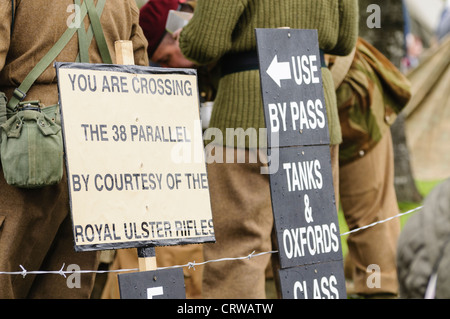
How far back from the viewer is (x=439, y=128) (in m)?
11.5

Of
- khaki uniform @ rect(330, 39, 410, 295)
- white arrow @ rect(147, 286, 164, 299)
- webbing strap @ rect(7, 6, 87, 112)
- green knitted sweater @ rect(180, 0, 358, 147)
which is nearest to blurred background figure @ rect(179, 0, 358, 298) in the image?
green knitted sweater @ rect(180, 0, 358, 147)

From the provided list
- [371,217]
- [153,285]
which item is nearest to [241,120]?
[153,285]

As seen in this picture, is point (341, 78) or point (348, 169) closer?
point (341, 78)

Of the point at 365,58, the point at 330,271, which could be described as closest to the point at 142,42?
the point at 330,271

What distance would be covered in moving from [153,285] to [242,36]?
1.43 metres

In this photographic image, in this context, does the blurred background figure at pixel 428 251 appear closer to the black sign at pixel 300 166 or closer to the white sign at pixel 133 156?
the black sign at pixel 300 166

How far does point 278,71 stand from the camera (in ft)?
11.5

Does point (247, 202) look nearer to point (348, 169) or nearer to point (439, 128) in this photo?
point (348, 169)

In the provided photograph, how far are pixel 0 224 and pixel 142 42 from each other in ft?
3.49

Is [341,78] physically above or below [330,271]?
above

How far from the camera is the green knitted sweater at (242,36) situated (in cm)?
404

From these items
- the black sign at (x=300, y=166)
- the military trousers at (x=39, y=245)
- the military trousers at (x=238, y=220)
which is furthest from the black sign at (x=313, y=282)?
the military trousers at (x=39, y=245)

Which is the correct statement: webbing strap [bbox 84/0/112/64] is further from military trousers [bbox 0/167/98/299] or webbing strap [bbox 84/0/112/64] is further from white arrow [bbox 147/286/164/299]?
white arrow [bbox 147/286/164/299]

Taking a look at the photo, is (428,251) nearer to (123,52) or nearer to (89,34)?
(123,52)
